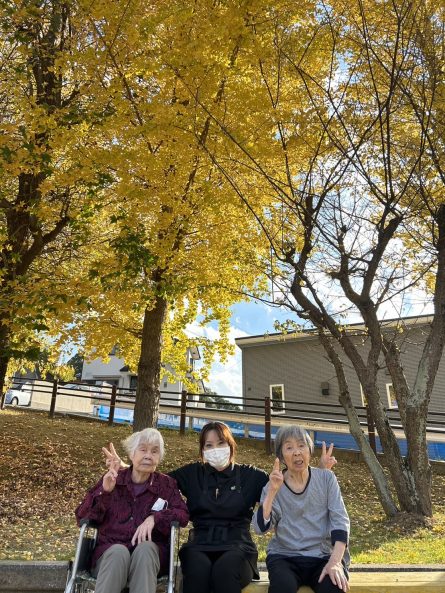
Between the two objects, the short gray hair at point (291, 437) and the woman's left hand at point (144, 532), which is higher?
the short gray hair at point (291, 437)

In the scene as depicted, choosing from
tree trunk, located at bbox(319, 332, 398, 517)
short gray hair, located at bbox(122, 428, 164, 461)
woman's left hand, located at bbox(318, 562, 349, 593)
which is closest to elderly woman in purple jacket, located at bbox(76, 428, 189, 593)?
short gray hair, located at bbox(122, 428, 164, 461)

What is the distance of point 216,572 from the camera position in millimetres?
2729

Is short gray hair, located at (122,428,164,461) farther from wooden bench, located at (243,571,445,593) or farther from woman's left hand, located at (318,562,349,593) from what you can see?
woman's left hand, located at (318,562,349,593)

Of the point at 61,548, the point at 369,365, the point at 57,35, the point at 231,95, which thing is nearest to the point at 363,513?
the point at 369,365

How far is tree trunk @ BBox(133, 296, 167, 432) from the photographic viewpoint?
843 cm

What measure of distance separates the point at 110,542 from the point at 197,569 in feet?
1.86

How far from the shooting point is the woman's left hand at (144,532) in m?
2.80

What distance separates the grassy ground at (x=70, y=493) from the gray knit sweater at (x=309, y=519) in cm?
174

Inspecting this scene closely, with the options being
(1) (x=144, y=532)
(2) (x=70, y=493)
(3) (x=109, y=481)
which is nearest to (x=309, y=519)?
(1) (x=144, y=532)

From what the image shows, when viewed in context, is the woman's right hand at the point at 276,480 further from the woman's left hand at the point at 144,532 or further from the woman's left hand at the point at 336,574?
the woman's left hand at the point at 144,532

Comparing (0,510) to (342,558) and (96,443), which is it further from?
(342,558)

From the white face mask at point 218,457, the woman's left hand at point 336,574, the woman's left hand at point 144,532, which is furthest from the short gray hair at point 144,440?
the woman's left hand at point 336,574

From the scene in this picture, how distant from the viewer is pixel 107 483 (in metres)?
2.97

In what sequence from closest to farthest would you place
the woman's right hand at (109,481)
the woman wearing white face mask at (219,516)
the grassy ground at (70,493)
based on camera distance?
1. the woman wearing white face mask at (219,516)
2. the woman's right hand at (109,481)
3. the grassy ground at (70,493)
